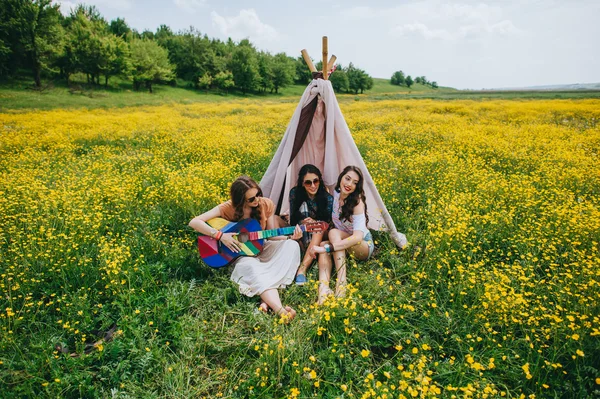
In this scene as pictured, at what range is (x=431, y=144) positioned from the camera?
1003cm

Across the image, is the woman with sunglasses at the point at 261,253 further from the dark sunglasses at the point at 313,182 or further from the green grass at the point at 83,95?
the green grass at the point at 83,95

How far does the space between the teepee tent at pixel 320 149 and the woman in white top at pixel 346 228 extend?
0.51 meters

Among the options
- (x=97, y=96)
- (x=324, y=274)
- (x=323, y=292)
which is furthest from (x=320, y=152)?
(x=97, y=96)

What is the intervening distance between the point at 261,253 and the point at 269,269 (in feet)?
1.42

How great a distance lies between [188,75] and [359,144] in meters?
58.0

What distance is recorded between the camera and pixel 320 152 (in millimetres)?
5227

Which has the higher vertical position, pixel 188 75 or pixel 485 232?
pixel 188 75

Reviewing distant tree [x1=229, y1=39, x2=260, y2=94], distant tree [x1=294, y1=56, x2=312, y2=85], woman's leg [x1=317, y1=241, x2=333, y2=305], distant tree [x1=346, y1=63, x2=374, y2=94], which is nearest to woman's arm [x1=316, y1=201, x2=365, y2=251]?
woman's leg [x1=317, y1=241, x2=333, y2=305]

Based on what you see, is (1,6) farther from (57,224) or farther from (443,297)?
(443,297)

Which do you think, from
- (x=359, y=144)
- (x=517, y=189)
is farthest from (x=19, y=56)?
(x=517, y=189)

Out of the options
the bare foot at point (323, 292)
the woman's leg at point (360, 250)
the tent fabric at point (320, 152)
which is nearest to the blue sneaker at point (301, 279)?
the bare foot at point (323, 292)

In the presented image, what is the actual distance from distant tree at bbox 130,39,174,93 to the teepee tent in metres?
47.7

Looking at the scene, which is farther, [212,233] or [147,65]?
[147,65]

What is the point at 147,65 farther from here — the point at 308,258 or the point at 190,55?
the point at 308,258
